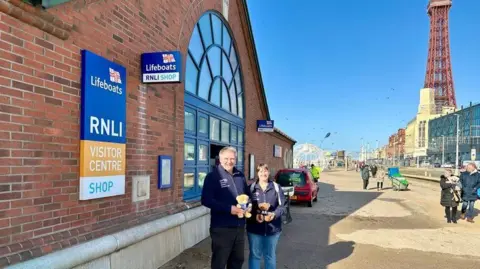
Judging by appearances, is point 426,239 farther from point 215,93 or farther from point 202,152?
point 215,93

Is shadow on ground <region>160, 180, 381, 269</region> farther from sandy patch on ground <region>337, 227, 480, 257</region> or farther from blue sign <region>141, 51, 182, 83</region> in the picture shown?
blue sign <region>141, 51, 182, 83</region>

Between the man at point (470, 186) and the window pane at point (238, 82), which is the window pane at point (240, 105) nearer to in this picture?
the window pane at point (238, 82)

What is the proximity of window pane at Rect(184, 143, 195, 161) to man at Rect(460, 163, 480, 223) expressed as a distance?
7.56m

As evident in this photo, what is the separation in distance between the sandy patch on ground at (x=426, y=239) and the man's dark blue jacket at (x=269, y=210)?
12.0 feet

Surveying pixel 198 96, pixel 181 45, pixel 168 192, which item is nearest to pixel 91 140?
pixel 168 192

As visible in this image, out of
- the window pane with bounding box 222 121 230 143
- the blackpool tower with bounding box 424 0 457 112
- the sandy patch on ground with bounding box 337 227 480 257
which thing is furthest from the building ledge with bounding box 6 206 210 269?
the blackpool tower with bounding box 424 0 457 112

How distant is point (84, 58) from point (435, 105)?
119 metres

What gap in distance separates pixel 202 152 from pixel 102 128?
3.91m

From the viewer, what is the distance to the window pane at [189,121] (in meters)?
7.18

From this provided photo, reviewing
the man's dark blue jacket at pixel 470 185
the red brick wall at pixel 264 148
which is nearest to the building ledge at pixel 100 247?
the red brick wall at pixel 264 148

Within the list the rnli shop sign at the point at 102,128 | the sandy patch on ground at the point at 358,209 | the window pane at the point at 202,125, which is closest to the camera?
the rnli shop sign at the point at 102,128

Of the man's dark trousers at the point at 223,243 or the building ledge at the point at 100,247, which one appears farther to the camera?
the man's dark trousers at the point at 223,243

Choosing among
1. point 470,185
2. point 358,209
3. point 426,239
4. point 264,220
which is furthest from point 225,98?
point 470,185

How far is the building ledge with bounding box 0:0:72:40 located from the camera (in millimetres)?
3082
